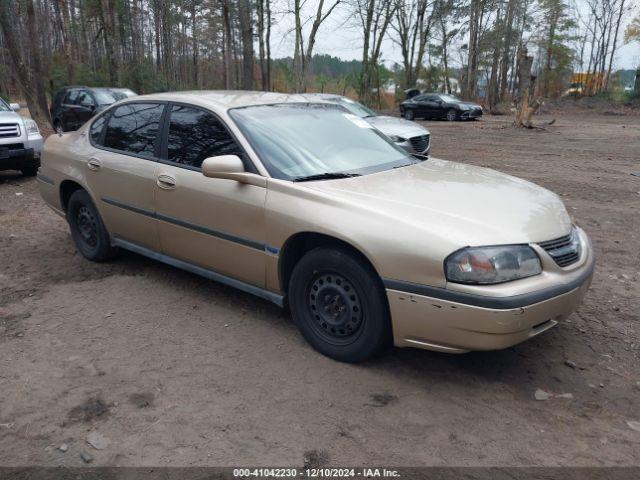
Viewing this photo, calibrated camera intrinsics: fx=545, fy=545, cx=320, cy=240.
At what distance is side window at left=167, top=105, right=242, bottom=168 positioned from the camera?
13.0 feet

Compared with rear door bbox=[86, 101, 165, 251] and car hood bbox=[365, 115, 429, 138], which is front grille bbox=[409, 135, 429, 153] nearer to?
car hood bbox=[365, 115, 429, 138]

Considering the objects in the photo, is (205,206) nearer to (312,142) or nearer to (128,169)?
(312,142)

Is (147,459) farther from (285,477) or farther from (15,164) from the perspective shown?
(15,164)

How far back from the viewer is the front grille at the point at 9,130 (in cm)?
887

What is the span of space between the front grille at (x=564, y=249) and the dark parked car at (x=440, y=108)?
23189mm

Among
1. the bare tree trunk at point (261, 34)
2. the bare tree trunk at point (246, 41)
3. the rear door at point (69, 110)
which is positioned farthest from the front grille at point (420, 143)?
the bare tree trunk at point (261, 34)

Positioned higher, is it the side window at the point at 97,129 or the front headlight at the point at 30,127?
the side window at the point at 97,129

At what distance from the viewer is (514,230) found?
119 inches

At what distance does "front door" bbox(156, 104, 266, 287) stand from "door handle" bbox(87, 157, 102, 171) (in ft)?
2.96

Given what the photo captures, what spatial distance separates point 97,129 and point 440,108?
22800 mm

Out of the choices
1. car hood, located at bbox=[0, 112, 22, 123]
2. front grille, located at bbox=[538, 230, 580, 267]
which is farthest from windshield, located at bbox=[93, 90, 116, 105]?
front grille, located at bbox=[538, 230, 580, 267]

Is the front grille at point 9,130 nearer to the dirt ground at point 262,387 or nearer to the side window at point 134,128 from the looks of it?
the dirt ground at point 262,387

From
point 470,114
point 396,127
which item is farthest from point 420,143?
point 470,114

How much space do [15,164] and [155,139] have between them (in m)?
6.24
